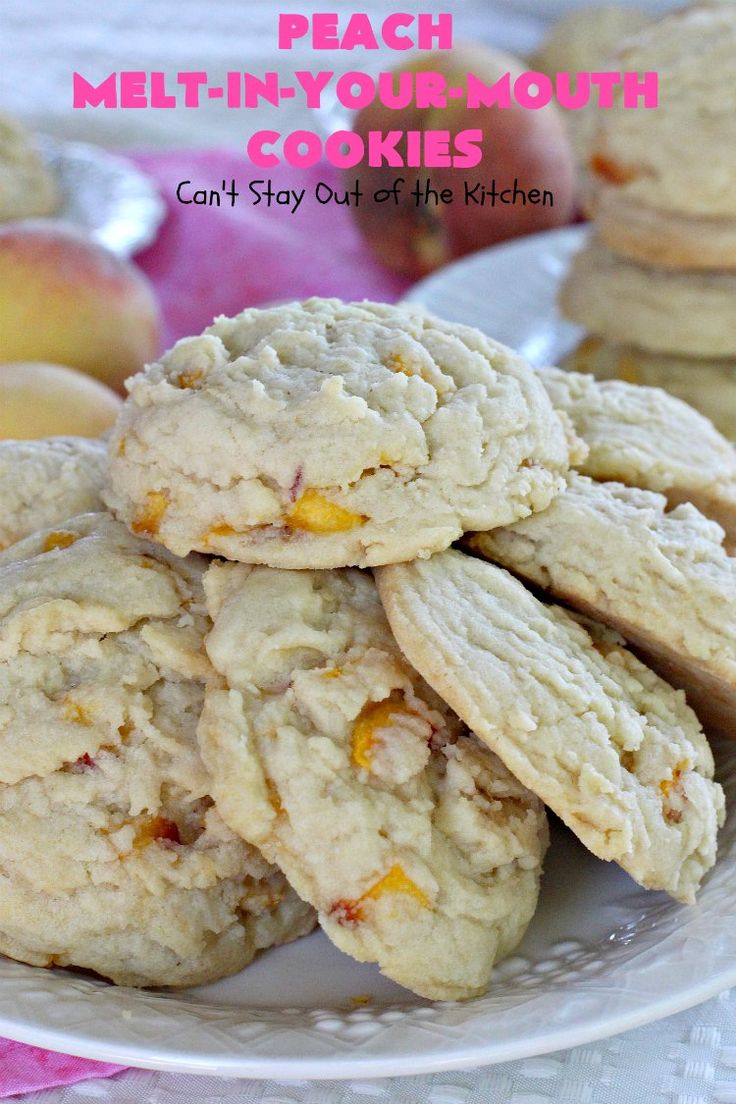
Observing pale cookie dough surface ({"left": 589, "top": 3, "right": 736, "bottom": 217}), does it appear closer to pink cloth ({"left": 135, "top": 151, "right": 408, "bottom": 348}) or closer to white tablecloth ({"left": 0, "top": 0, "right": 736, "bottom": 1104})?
pink cloth ({"left": 135, "top": 151, "right": 408, "bottom": 348})

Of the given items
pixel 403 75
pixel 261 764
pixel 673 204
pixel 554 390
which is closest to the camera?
pixel 261 764

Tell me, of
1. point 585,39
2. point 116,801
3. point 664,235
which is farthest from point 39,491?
point 585,39

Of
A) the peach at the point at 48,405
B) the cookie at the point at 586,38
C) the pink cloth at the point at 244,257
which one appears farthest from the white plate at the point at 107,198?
the cookie at the point at 586,38

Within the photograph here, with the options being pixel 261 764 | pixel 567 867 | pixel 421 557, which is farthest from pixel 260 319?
pixel 567 867

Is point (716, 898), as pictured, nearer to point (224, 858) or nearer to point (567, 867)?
point (567, 867)

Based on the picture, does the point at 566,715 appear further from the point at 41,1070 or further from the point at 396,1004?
the point at 41,1070

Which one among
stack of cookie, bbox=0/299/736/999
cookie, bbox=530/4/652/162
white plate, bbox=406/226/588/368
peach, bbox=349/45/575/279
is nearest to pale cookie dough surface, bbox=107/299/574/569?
stack of cookie, bbox=0/299/736/999

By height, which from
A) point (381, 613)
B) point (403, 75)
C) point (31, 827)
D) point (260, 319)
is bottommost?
point (31, 827)
